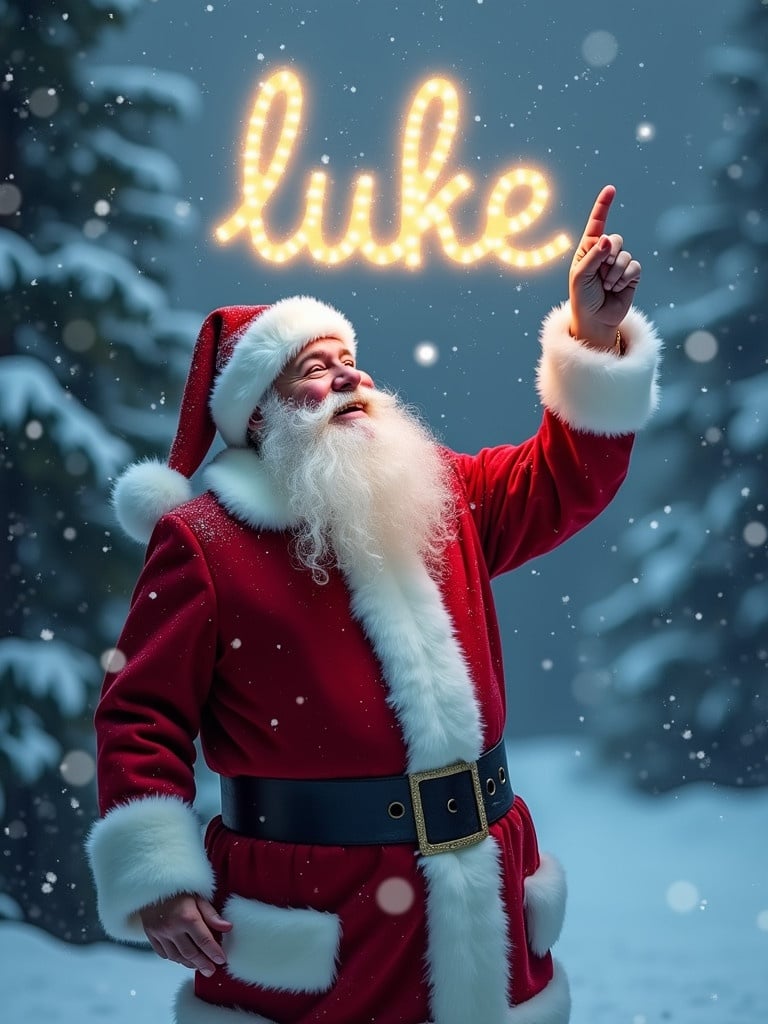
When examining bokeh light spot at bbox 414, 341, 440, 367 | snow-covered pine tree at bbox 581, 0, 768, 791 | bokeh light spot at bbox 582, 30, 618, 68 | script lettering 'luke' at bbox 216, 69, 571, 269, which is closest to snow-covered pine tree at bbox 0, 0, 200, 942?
script lettering 'luke' at bbox 216, 69, 571, 269

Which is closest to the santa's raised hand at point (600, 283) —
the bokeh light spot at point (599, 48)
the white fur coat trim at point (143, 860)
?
the white fur coat trim at point (143, 860)

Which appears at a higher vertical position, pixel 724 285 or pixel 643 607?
pixel 724 285

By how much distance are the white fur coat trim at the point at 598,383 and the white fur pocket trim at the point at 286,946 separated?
0.89 meters

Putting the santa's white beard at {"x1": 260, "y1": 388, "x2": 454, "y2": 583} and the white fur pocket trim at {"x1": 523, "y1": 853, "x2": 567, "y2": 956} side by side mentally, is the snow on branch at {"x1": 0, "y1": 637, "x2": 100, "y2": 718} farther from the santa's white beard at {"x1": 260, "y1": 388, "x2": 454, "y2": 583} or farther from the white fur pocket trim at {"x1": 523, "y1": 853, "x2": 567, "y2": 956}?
the white fur pocket trim at {"x1": 523, "y1": 853, "x2": 567, "y2": 956}

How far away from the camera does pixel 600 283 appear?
186 cm

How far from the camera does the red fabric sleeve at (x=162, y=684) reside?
166 cm

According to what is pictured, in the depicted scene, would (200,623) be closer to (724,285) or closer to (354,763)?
(354,763)

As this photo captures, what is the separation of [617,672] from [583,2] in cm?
222

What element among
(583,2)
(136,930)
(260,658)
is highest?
(583,2)

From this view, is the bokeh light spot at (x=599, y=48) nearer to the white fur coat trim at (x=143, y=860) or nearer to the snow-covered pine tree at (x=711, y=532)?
the snow-covered pine tree at (x=711, y=532)

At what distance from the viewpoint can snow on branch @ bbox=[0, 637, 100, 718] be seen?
3322 millimetres

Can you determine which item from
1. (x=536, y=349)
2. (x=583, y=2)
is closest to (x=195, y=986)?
(x=536, y=349)

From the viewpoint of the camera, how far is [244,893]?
1.70 m

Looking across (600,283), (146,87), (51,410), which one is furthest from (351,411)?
(146,87)
